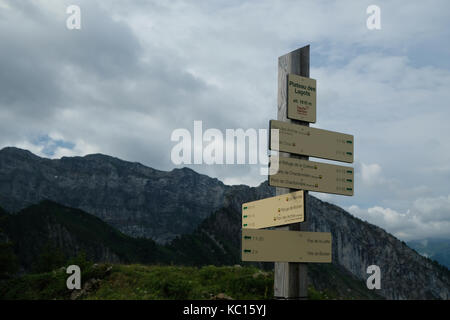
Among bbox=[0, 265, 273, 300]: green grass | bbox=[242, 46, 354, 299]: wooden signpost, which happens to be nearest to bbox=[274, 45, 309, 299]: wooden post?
Result: bbox=[242, 46, 354, 299]: wooden signpost

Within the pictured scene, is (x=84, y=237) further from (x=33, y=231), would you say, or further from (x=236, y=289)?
(x=236, y=289)

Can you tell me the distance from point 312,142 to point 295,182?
0.91 m

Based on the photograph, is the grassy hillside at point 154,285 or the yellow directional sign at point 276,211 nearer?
the yellow directional sign at point 276,211

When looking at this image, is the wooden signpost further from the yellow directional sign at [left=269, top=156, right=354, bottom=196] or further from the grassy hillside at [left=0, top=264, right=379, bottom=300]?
the grassy hillside at [left=0, top=264, right=379, bottom=300]

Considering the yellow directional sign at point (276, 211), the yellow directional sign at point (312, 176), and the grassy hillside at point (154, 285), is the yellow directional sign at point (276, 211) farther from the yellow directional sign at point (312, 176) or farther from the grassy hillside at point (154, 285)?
the grassy hillside at point (154, 285)

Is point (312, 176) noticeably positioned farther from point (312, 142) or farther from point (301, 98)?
point (301, 98)

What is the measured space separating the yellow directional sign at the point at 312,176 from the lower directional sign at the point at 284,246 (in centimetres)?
86

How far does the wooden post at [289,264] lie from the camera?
8219 millimetres

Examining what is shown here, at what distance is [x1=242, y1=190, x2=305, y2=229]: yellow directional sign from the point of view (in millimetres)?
7867

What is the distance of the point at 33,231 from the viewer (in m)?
159

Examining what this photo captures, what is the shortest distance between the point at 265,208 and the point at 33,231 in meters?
167

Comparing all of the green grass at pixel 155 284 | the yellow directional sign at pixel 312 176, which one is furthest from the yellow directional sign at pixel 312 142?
the green grass at pixel 155 284

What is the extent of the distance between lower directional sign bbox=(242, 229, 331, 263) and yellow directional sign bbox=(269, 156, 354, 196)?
2.81 ft

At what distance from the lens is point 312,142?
27.6ft
